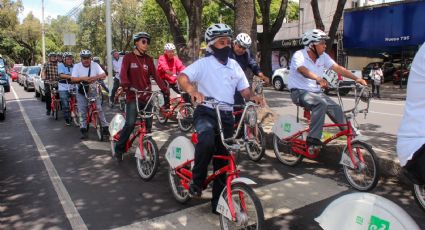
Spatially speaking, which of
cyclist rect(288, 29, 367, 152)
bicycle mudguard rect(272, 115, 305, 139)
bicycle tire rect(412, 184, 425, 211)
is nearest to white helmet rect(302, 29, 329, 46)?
cyclist rect(288, 29, 367, 152)

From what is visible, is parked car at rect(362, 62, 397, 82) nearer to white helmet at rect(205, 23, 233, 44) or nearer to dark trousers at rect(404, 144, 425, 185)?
white helmet at rect(205, 23, 233, 44)

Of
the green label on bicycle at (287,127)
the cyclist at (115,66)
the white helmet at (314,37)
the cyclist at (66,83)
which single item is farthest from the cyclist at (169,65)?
the white helmet at (314,37)

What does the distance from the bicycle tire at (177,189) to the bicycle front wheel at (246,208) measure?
3.90 ft

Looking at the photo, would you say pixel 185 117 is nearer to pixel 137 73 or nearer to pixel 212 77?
pixel 137 73

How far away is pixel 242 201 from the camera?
3627 mm

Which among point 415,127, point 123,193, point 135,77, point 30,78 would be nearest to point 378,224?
point 415,127

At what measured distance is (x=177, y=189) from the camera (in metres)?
Answer: 4.96

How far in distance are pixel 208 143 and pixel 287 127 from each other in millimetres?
2569

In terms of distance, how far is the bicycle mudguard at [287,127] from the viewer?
20.4 ft

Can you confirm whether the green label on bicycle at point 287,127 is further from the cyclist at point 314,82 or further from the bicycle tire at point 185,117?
the bicycle tire at point 185,117

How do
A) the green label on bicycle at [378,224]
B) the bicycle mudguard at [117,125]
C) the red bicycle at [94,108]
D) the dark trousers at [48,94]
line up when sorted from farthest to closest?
the dark trousers at [48,94] → the red bicycle at [94,108] → the bicycle mudguard at [117,125] → the green label on bicycle at [378,224]

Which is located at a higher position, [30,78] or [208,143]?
[30,78]

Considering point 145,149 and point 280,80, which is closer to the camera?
point 145,149

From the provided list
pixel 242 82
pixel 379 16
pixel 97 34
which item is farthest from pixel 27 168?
pixel 97 34
